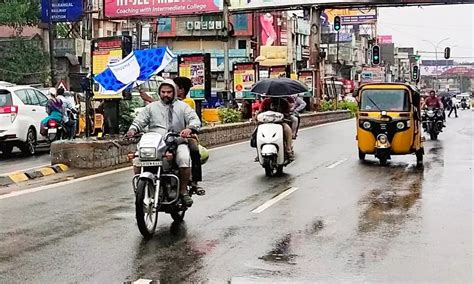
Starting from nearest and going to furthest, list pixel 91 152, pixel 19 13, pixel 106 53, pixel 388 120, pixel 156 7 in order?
pixel 91 152 → pixel 388 120 → pixel 106 53 → pixel 156 7 → pixel 19 13

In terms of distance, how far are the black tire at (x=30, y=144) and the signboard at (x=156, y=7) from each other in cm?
2181

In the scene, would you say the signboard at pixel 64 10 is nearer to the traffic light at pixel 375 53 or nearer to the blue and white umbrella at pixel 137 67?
the traffic light at pixel 375 53

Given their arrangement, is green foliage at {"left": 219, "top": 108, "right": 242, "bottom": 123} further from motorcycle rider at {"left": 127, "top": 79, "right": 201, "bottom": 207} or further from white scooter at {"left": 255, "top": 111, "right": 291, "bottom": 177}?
motorcycle rider at {"left": 127, "top": 79, "right": 201, "bottom": 207}

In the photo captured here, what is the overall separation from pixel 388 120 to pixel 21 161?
8.28m

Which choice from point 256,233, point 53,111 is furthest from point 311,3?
point 256,233

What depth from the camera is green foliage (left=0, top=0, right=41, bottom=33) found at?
4069 cm

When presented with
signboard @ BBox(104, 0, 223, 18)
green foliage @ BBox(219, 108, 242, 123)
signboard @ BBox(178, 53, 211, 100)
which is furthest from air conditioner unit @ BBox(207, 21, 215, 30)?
signboard @ BBox(178, 53, 211, 100)

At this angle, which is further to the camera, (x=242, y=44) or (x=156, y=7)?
(x=242, y=44)

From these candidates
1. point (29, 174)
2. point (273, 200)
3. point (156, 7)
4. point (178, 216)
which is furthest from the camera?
point (156, 7)

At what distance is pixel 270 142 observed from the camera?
1391 centimetres

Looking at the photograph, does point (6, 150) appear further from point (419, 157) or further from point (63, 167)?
point (419, 157)

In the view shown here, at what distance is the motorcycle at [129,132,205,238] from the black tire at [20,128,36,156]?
34.9 feet

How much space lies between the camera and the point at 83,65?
46.5 metres

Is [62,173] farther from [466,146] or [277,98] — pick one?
[466,146]
